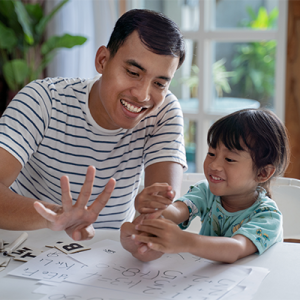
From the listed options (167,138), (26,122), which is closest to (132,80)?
(167,138)

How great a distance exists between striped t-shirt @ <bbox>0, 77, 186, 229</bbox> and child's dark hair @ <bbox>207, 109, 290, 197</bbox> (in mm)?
213

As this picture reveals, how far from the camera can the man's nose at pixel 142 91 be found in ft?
3.68

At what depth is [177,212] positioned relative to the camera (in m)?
1.12

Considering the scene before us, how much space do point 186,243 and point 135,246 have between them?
0.13 m

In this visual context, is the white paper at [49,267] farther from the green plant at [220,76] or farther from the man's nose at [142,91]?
the green plant at [220,76]

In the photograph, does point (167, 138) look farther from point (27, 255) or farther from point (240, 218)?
point (27, 255)

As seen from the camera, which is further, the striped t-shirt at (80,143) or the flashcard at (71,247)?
the striped t-shirt at (80,143)

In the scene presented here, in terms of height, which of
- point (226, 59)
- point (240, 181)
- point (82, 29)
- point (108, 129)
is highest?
point (82, 29)

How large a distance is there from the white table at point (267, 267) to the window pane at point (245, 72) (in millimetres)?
1644

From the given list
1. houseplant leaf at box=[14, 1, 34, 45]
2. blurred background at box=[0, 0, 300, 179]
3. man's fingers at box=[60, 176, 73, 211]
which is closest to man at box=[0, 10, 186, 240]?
man's fingers at box=[60, 176, 73, 211]

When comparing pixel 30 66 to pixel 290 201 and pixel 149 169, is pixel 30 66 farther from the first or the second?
pixel 290 201

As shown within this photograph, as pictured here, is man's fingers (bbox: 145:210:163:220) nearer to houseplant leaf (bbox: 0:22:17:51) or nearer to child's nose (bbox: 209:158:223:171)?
child's nose (bbox: 209:158:223:171)

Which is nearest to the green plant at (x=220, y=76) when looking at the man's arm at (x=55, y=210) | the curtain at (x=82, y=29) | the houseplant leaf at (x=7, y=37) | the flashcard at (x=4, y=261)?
the curtain at (x=82, y=29)

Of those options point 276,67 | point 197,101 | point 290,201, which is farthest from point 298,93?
point 290,201
